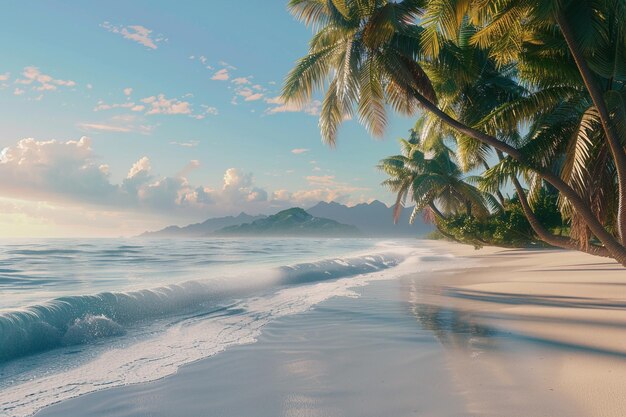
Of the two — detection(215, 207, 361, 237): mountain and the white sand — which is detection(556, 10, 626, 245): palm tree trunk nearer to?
the white sand

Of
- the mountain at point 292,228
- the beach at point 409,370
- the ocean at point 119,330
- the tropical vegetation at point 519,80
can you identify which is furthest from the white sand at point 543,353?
the mountain at point 292,228

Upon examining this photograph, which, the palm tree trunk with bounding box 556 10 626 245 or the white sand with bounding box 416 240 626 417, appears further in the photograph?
the palm tree trunk with bounding box 556 10 626 245

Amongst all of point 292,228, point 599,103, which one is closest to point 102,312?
point 599,103

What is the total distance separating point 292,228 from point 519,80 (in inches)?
6955

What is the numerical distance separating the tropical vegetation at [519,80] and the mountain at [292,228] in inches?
6433

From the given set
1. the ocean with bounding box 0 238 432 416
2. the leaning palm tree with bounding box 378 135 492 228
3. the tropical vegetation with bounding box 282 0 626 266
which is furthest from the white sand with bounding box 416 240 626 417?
the leaning palm tree with bounding box 378 135 492 228

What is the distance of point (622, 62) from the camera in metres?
8.19

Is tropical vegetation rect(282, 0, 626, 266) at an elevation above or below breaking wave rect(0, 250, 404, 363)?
above

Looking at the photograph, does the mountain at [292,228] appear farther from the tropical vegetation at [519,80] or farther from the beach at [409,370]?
the beach at [409,370]

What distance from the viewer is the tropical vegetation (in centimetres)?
777

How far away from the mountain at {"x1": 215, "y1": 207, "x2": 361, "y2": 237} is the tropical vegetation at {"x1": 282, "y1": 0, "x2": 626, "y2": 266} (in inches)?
6433

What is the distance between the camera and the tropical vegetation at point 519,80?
777cm

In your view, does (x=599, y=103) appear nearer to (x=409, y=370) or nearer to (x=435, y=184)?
(x=409, y=370)

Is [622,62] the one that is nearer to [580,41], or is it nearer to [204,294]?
[580,41]
